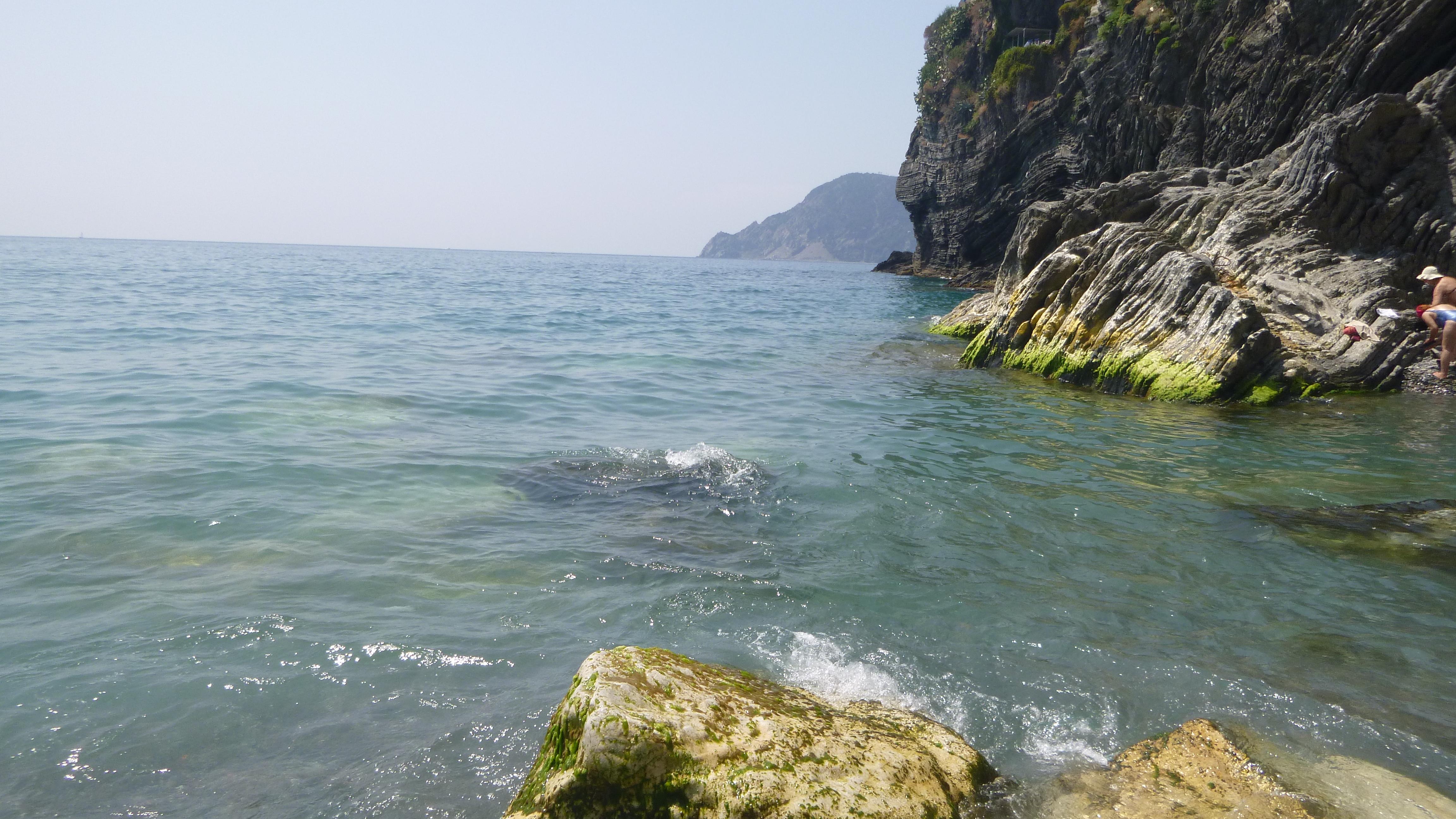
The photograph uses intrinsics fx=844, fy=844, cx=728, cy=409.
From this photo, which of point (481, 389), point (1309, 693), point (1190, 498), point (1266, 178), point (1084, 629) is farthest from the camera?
point (1266, 178)

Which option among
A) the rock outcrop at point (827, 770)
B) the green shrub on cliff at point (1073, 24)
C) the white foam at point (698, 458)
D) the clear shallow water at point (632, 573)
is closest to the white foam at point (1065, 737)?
the clear shallow water at point (632, 573)

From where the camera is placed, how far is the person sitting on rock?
38.3 ft

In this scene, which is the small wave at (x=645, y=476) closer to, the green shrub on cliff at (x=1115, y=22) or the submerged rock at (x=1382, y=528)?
the submerged rock at (x=1382, y=528)

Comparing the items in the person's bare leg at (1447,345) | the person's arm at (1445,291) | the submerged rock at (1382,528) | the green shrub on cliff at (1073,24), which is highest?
the green shrub on cliff at (1073,24)

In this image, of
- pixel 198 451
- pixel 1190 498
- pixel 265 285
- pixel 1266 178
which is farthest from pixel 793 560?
pixel 265 285

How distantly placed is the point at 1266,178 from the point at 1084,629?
695 inches

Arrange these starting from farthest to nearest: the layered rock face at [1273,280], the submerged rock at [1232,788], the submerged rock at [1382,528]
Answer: the layered rock face at [1273,280]
the submerged rock at [1382,528]
the submerged rock at [1232,788]

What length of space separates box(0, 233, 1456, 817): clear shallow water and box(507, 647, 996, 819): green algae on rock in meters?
0.83

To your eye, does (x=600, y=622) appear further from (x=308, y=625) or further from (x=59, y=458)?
(x=59, y=458)

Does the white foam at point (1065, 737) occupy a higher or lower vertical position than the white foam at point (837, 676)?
higher

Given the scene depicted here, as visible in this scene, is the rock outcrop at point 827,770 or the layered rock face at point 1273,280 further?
the layered rock face at point 1273,280

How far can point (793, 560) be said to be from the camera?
712 cm

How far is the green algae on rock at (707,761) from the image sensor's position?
332 centimetres

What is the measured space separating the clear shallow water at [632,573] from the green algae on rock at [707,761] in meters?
0.83
